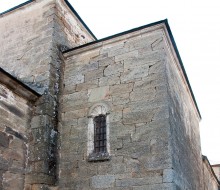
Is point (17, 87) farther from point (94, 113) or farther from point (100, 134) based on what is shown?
point (100, 134)

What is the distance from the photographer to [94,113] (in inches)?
227

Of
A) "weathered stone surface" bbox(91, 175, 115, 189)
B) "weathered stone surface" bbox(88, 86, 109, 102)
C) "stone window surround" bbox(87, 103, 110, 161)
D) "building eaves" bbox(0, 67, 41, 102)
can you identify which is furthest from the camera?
"weathered stone surface" bbox(88, 86, 109, 102)

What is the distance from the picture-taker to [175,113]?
5.79 meters

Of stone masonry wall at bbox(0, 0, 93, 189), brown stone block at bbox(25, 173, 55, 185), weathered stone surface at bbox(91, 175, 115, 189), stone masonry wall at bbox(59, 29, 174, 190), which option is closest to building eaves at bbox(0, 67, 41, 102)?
stone masonry wall at bbox(0, 0, 93, 189)

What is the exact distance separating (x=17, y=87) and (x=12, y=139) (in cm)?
94

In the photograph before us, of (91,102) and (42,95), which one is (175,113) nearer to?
(91,102)

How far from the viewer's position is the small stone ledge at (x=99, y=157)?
527cm

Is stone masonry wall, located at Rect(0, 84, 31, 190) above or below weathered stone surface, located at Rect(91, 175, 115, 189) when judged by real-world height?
above

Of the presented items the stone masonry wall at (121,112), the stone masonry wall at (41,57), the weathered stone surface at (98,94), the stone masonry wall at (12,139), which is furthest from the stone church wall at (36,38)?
the weathered stone surface at (98,94)

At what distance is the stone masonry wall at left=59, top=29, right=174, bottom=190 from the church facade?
0.06 ft

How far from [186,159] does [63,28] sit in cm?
396

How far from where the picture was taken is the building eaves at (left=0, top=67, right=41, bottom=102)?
17.1 feet

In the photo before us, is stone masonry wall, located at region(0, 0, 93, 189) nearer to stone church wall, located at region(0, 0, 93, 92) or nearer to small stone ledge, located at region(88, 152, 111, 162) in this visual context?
stone church wall, located at region(0, 0, 93, 92)

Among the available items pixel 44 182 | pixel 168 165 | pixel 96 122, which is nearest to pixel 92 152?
pixel 96 122
